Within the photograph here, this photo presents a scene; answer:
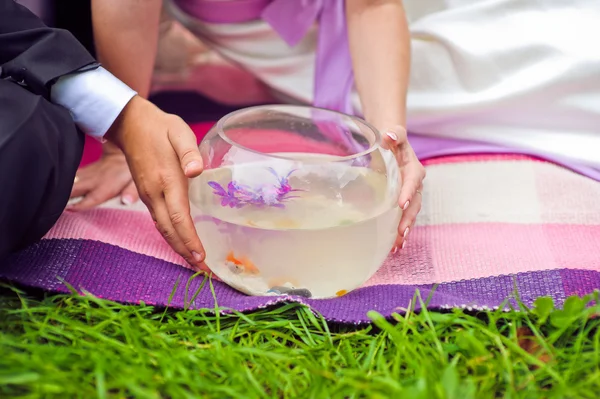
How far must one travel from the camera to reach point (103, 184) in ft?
4.38

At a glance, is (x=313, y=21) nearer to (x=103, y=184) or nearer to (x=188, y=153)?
(x=103, y=184)

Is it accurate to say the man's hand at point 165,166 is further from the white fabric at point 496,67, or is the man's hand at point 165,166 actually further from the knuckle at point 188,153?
the white fabric at point 496,67

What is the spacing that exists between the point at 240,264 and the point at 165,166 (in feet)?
0.57

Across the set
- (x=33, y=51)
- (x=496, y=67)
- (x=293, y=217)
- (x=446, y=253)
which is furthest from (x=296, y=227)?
(x=496, y=67)

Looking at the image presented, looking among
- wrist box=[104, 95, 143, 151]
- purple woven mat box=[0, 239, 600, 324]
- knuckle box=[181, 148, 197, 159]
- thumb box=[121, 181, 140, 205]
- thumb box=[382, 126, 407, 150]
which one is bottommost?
thumb box=[121, 181, 140, 205]

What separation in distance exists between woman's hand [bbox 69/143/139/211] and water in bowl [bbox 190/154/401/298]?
1.15ft

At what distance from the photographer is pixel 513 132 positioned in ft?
4.79

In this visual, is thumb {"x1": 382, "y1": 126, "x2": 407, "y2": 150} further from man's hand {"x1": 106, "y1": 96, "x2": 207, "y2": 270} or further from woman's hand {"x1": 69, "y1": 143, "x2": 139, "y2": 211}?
woman's hand {"x1": 69, "y1": 143, "x2": 139, "y2": 211}

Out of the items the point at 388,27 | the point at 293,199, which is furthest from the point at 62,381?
the point at 388,27

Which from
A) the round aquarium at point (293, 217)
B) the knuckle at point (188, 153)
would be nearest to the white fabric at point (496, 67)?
the round aquarium at point (293, 217)

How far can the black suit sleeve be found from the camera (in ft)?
3.34

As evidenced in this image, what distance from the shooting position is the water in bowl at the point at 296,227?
3.09 ft

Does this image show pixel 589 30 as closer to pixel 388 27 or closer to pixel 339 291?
pixel 388 27

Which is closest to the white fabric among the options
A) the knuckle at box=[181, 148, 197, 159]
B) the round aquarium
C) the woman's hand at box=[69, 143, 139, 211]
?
the woman's hand at box=[69, 143, 139, 211]
